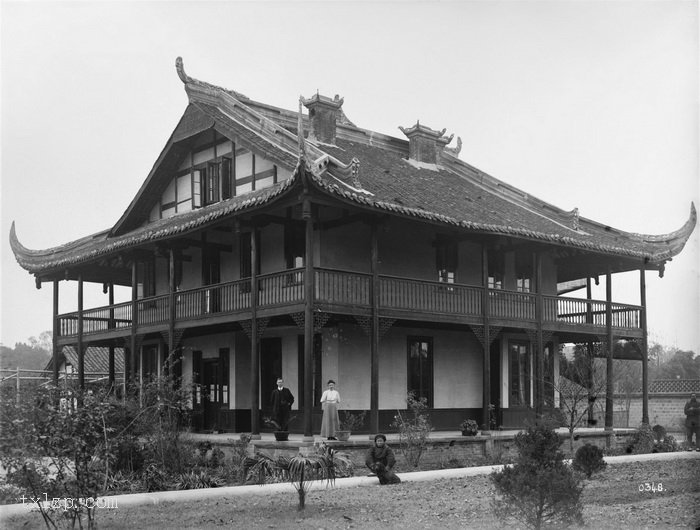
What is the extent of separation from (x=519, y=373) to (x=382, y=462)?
40.6ft

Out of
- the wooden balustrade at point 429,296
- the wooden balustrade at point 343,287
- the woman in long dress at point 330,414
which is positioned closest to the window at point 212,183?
the wooden balustrade at point 343,287

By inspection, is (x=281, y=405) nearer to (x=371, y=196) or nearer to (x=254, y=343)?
(x=254, y=343)

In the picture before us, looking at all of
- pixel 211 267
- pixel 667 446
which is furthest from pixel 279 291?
pixel 667 446

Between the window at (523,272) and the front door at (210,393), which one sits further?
the window at (523,272)

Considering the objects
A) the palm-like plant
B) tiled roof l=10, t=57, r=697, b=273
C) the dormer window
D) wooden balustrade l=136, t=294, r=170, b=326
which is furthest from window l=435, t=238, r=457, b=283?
the palm-like plant

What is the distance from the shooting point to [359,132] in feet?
93.6

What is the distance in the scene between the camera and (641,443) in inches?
966

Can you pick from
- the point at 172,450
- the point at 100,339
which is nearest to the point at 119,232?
the point at 100,339

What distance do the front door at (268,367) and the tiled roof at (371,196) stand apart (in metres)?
3.91

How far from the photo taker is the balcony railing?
20875 mm

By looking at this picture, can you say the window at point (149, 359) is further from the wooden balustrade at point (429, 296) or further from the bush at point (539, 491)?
the bush at point (539, 491)

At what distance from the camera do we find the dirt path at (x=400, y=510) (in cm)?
1173

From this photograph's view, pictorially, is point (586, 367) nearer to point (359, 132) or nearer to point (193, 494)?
point (359, 132)

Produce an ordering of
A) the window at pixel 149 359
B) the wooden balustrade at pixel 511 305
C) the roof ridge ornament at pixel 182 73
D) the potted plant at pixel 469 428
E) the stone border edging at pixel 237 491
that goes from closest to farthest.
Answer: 1. the stone border edging at pixel 237 491
2. the potted plant at pixel 469 428
3. the wooden balustrade at pixel 511 305
4. the roof ridge ornament at pixel 182 73
5. the window at pixel 149 359
